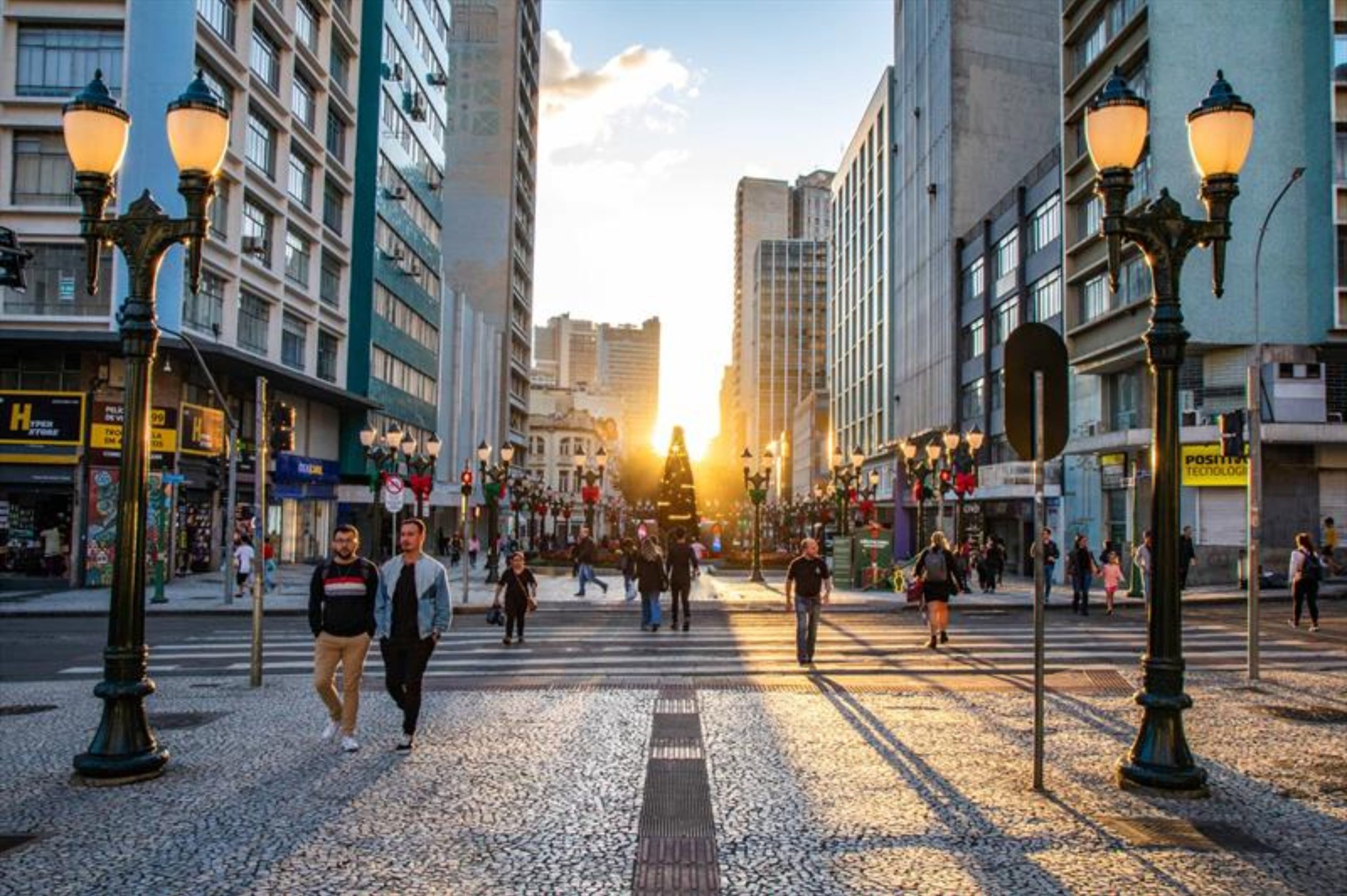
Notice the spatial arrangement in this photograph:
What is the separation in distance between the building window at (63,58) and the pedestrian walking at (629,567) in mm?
21511

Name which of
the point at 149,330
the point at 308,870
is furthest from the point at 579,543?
the point at 308,870

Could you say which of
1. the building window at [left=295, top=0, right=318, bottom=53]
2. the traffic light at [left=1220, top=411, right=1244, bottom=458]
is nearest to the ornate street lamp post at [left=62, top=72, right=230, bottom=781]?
the traffic light at [left=1220, top=411, right=1244, bottom=458]

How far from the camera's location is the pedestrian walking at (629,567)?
27188mm

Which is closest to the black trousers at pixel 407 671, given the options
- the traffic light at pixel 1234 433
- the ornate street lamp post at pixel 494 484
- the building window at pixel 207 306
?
the traffic light at pixel 1234 433

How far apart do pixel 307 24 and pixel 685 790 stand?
4442cm

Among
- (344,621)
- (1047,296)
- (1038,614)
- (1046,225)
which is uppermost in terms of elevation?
(1046,225)

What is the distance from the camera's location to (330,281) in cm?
4744

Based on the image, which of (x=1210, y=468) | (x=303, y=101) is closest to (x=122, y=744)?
(x=1210, y=468)

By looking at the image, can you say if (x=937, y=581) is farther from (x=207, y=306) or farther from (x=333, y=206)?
(x=333, y=206)

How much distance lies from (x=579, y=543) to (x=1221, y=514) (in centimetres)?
2125

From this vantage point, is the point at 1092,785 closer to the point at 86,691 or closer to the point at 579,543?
the point at 86,691

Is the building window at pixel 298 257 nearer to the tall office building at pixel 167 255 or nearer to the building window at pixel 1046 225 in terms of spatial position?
the tall office building at pixel 167 255

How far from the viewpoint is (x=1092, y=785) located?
24.0ft

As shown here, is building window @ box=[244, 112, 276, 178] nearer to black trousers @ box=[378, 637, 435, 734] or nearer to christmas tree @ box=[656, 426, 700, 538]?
christmas tree @ box=[656, 426, 700, 538]
